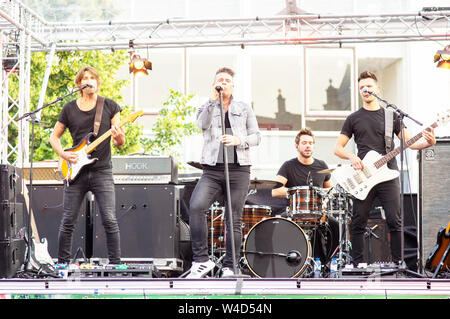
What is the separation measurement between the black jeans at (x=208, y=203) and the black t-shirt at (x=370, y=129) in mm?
1343

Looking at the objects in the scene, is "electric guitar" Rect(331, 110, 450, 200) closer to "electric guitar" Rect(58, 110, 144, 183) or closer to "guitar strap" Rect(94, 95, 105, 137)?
"electric guitar" Rect(58, 110, 144, 183)

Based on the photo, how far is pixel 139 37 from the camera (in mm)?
11016

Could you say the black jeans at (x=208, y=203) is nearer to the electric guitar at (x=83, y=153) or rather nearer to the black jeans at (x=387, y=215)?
the electric guitar at (x=83, y=153)

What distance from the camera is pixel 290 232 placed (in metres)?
7.59

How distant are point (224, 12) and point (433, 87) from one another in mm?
5502

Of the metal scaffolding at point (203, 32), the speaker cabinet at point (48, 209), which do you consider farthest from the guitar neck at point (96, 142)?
the metal scaffolding at point (203, 32)

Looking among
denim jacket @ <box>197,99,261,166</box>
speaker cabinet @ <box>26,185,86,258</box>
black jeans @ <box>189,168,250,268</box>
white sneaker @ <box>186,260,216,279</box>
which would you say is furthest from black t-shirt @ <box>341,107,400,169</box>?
speaker cabinet @ <box>26,185,86,258</box>

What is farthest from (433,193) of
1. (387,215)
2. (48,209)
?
(48,209)

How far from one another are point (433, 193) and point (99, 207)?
3201 millimetres

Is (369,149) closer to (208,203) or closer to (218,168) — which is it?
(218,168)

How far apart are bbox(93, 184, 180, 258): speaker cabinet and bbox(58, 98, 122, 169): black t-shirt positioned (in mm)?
1308

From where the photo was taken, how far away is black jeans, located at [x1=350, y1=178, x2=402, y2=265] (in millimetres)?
6695

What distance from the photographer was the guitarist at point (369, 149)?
6.73 meters
